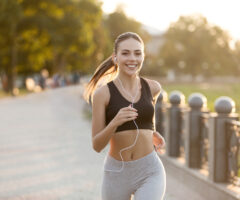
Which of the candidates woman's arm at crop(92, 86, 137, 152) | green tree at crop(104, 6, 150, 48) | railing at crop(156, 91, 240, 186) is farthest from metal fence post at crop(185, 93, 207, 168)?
green tree at crop(104, 6, 150, 48)

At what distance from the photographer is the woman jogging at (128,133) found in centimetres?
328

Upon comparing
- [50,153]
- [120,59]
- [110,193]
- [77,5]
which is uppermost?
[77,5]

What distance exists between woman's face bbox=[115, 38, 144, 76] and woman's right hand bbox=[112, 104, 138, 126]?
33cm

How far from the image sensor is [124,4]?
108 meters

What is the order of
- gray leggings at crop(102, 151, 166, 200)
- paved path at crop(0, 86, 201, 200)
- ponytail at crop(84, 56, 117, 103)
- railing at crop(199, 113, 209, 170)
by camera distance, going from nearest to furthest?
gray leggings at crop(102, 151, 166, 200), ponytail at crop(84, 56, 117, 103), paved path at crop(0, 86, 201, 200), railing at crop(199, 113, 209, 170)

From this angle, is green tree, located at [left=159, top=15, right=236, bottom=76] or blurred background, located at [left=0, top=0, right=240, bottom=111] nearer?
blurred background, located at [left=0, top=0, right=240, bottom=111]

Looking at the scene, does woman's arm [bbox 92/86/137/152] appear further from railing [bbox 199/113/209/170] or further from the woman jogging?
railing [bbox 199/113/209/170]

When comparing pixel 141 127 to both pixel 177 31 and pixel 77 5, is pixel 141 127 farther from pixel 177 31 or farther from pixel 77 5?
pixel 177 31

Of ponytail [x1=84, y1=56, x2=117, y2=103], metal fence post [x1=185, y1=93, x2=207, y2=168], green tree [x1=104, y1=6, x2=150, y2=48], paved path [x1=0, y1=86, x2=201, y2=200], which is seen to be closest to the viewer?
ponytail [x1=84, y1=56, x2=117, y2=103]

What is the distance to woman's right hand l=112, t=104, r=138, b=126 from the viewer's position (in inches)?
123

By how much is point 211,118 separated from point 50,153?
5.18 meters

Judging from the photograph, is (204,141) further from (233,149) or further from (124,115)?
(124,115)

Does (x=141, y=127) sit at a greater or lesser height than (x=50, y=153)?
greater

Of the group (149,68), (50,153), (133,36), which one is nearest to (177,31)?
(149,68)
